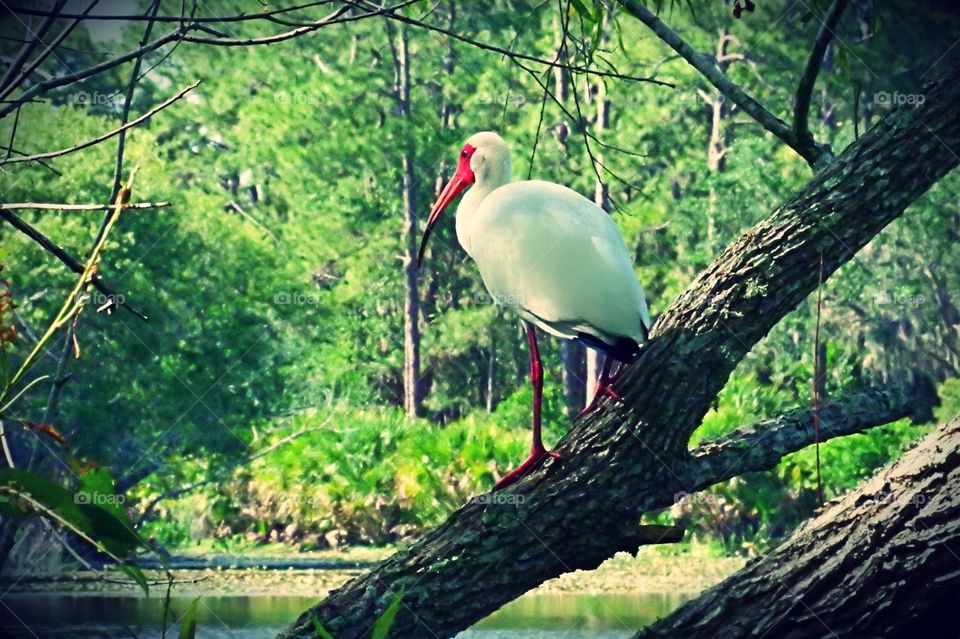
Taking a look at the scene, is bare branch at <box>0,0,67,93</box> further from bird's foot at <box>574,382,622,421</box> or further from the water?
the water

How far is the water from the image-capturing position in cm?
609

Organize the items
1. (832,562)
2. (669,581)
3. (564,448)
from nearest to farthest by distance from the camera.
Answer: (832,562) → (564,448) → (669,581)

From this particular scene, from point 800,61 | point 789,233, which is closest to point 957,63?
point 789,233

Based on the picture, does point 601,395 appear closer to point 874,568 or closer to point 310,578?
point 874,568

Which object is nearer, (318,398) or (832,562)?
(832,562)

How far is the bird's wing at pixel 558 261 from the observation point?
2441mm

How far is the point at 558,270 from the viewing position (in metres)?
2.59

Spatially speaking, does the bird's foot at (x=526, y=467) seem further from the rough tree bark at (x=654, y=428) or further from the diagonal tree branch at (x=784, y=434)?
the diagonal tree branch at (x=784, y=434)

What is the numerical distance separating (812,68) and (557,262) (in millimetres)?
658

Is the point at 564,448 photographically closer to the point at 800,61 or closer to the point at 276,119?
the point at 800,61

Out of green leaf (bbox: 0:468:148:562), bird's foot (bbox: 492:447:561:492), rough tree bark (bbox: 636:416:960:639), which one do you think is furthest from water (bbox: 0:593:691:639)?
green leaf (bbox: 0:468:148:562)

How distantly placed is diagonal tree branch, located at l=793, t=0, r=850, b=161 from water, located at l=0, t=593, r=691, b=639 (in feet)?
12.7

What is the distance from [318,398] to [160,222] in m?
2.32

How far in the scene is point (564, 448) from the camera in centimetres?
219
